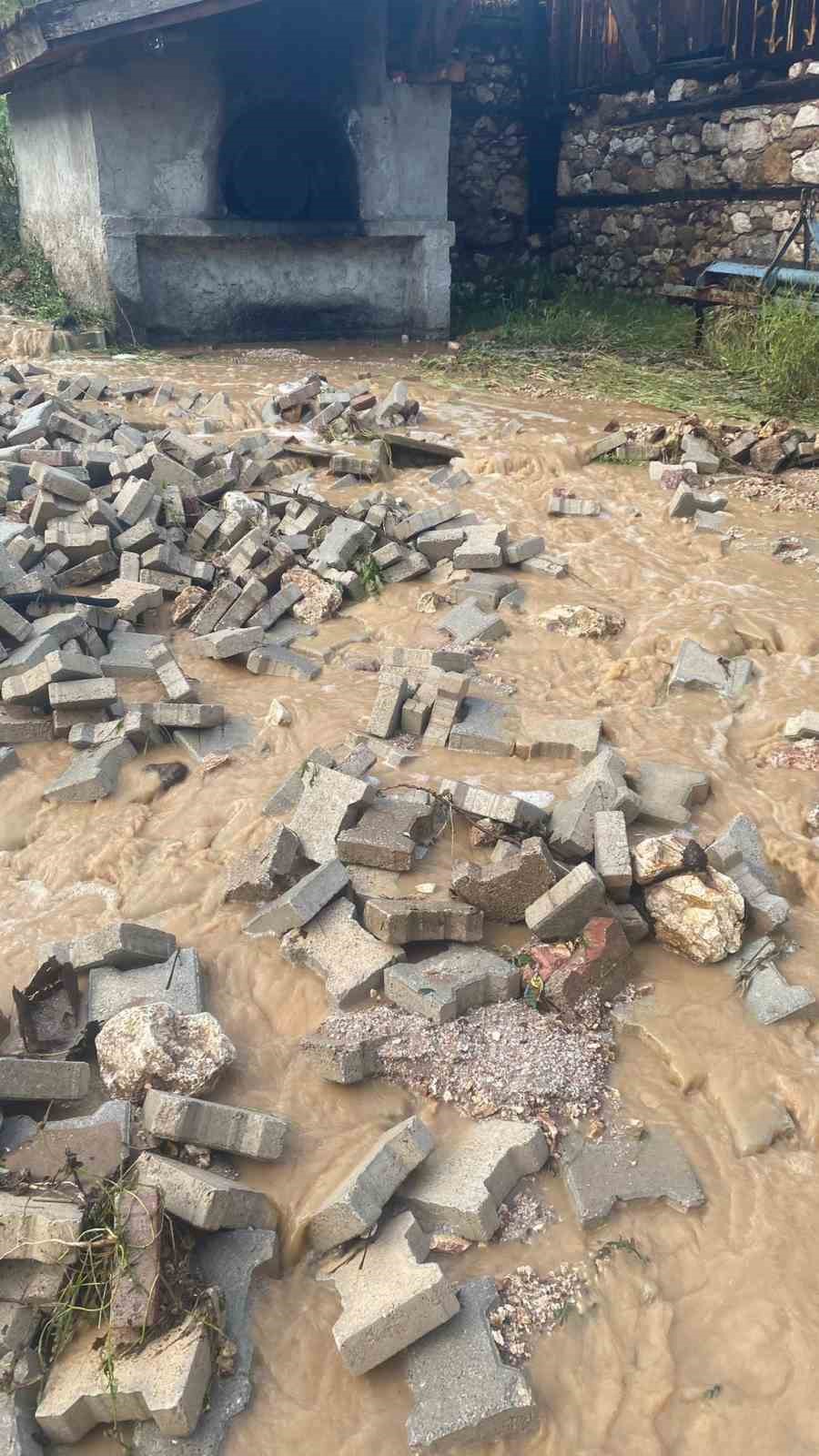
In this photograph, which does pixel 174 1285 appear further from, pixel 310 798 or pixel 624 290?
pixel 624 290

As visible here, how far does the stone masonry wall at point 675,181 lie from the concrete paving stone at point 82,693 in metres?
9.44

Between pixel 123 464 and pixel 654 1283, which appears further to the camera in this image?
pixel 123 464

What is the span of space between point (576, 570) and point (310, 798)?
3147 millimetres

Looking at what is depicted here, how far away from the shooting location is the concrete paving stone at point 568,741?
4.45 metres

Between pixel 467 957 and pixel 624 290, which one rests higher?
pixel 624 290

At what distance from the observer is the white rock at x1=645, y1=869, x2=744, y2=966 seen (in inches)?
133

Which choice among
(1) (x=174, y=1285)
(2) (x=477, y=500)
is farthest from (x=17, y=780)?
(2) (x=477, y=500)

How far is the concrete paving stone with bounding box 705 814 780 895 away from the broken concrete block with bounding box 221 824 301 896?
4.99ft

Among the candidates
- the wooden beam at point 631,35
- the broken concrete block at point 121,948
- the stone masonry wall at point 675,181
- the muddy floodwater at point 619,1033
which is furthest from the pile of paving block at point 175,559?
the wooden beam at point 631,35

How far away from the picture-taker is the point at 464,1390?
2.24 m

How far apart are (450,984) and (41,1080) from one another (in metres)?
1.23

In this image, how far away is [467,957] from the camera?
335 cm

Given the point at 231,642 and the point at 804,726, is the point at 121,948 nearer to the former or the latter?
the point at 231,642

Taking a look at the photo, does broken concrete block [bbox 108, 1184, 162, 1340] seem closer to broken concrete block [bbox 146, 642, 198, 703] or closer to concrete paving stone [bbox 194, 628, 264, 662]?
broken concrete block [bbox 146, 642, 198, 703]
